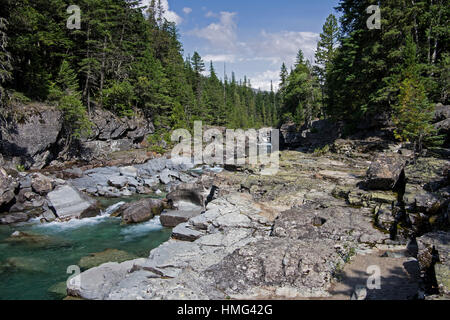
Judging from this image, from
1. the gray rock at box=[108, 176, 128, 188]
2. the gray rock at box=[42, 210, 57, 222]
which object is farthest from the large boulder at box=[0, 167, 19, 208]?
the gray rock at box=[108, 176, 128, 188]

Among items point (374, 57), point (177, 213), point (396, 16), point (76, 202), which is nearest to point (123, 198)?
point (76, 202)

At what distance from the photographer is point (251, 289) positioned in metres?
5.41

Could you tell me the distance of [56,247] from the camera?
34.0 ft

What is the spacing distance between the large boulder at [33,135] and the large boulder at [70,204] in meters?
8.33

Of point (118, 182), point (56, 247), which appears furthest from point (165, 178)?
point (56, 247)

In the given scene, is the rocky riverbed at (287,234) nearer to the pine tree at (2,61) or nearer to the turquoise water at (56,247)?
the turquoise water at (56,247)

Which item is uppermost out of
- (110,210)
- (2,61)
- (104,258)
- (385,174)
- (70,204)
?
(2,61)

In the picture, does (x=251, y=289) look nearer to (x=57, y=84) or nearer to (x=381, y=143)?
(x=381, y=143)

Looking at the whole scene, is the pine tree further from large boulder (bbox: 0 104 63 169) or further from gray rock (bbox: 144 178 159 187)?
gray rock (bbox: 144 178 159 187)

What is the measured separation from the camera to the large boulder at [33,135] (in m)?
19.3

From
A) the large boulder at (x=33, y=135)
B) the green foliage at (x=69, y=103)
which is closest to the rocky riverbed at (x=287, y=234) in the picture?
the large boulder at (x=33, y=135)

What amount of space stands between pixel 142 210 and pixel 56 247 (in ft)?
13.5

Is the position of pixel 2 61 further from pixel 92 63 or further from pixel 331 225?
pixel 331 225

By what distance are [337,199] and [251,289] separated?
19.7ft
